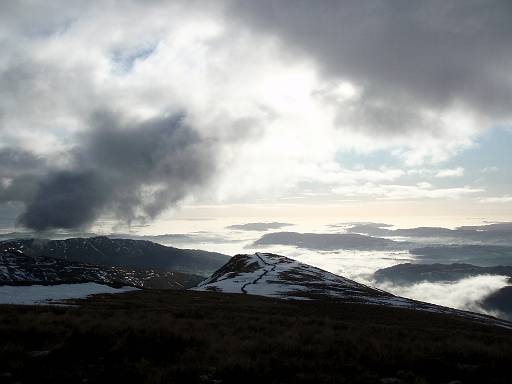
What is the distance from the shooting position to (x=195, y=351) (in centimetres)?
1413

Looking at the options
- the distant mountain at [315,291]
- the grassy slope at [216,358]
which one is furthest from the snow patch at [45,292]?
the distant mountain at [315,291]

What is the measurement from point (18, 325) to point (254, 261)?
159546mm

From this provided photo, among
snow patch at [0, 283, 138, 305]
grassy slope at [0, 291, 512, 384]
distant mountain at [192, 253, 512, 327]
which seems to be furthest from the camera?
distant mountain at [192, 253, 512, 327]

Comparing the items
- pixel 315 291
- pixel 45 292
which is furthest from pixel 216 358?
pixel 315 291

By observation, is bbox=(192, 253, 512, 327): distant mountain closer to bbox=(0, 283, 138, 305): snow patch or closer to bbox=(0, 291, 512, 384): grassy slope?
bbox=(0, 283, 138, 305): snow patch

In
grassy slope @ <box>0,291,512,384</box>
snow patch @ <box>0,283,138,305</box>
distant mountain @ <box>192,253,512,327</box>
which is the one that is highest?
grassy slope @ <box>0,291,512,384</box>

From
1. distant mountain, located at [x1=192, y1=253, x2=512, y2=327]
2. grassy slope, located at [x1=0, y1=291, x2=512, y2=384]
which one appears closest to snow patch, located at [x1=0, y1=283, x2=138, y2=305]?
grassy slope, located at [x1=0, y1=291, x2=512, y2=384]

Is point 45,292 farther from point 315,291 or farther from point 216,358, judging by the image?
point 315,291

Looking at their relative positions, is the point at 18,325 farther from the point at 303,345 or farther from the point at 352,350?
the point at 352,350

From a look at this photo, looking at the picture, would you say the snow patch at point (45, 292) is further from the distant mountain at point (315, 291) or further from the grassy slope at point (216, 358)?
the distant mountain at point (315, 291)

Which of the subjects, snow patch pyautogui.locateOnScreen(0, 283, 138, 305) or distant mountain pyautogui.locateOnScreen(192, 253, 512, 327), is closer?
snow patch pyautogui.locateOnScreen(0, 283, 138, 305)

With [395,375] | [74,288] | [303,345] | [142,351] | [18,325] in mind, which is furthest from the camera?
[74,288]

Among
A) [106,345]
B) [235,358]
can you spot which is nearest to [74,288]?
[106,345]

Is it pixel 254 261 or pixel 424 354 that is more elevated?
pixel 424 354
